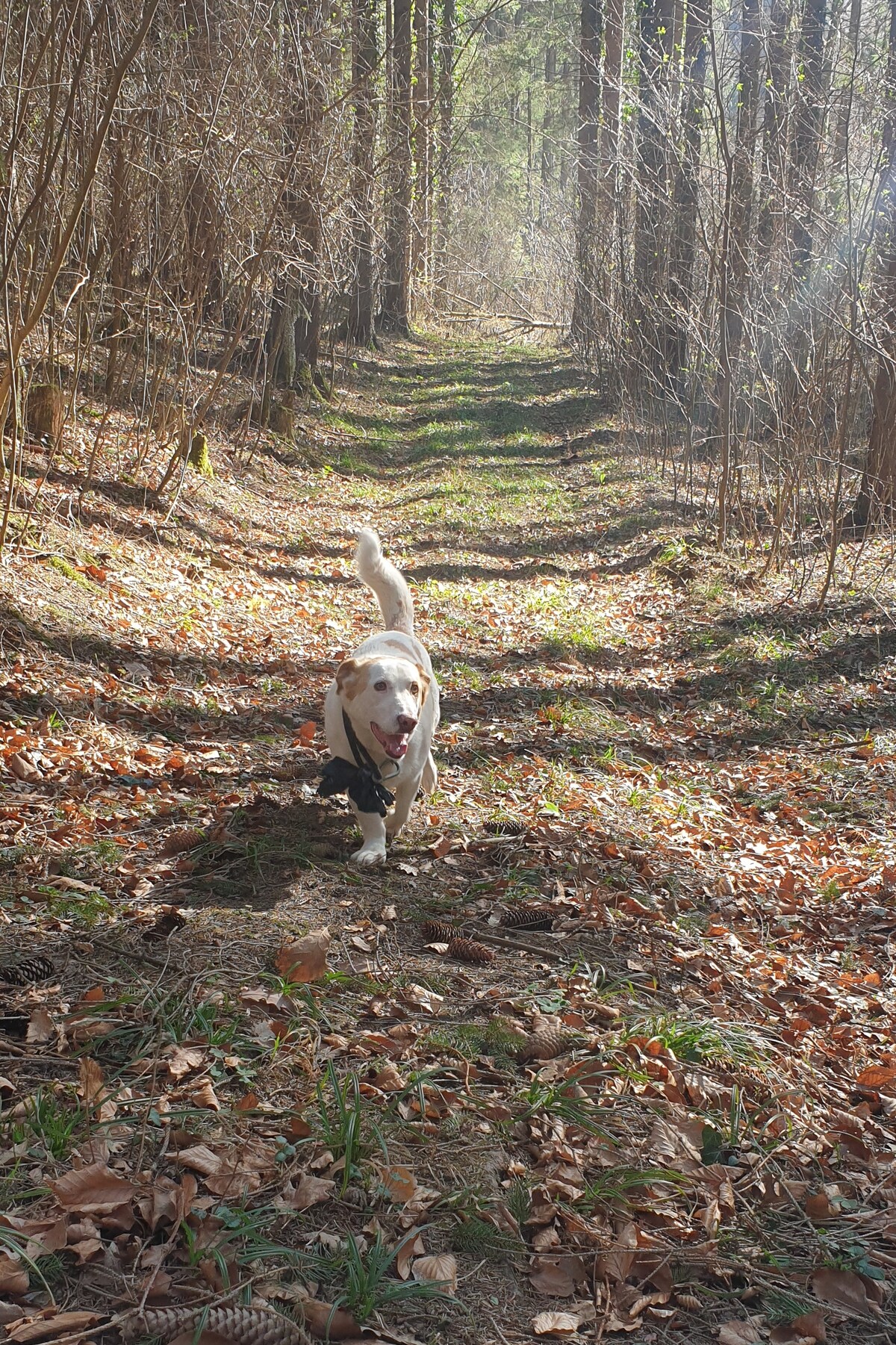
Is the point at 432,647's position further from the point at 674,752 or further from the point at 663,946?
the point at 663,946

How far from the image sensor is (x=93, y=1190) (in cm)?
247

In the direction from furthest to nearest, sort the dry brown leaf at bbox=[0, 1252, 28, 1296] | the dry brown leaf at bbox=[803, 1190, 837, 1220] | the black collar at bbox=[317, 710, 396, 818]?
the black collar at bbox=[317, 710, 396, 818], the dry brown leaf at bbox=[803, 1190, 837, 1220], the dry brown leaf at bbox=[0, 1252, 28, 1296]

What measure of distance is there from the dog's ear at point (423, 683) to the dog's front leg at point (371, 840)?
56cm

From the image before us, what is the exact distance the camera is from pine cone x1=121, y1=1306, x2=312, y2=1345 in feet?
7.04

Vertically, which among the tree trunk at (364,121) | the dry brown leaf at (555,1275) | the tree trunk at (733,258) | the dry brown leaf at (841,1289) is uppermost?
the tree trunk at (364,121)

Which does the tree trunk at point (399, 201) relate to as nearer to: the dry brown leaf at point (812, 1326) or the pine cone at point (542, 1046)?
the pine cone at point (542, 1046)

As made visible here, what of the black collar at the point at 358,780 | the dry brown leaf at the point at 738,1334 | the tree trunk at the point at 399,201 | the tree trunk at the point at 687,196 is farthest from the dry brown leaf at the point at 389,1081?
the tree trunk at the point at 687,196

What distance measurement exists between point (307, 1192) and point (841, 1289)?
1.38m

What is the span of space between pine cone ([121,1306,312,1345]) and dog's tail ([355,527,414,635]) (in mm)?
3687

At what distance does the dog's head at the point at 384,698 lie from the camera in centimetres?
435

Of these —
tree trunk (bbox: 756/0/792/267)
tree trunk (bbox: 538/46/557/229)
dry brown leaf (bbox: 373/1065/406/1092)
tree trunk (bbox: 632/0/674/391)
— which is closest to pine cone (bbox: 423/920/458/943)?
dry brown leaf (bbox: 373/1065/406/1092)

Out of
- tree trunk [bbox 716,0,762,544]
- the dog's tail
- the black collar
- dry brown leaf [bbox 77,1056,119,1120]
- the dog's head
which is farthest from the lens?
A: tree trunk [bbox 716,0,762,544]

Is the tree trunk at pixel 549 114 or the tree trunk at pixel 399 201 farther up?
the tree trunk at pixel 549 114

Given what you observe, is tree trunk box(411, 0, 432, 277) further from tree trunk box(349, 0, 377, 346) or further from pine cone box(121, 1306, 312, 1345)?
pine cone box(121, 1306, 312, 1345)
